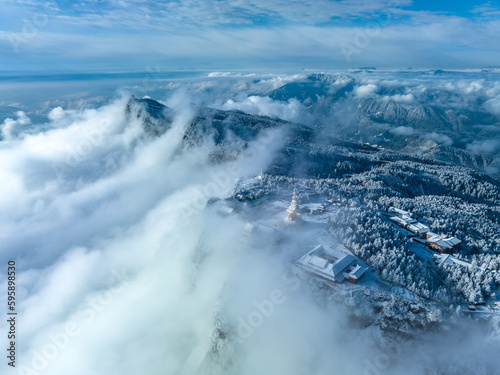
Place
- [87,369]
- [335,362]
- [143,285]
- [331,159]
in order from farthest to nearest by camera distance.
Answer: [331,159], [143,285], [87,369], [335,362]

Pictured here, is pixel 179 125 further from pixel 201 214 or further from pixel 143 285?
pixel 143 285

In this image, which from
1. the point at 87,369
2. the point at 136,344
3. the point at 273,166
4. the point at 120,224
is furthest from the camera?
the point at 273,166

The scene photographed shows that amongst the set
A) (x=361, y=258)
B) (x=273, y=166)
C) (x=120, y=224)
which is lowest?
(x=120, y=224)

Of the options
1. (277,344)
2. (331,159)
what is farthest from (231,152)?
(277,344)

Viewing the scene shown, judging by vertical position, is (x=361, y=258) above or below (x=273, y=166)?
above

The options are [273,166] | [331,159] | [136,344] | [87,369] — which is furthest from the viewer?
[331,159]

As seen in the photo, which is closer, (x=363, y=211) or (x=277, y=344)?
(x=277, y=344)

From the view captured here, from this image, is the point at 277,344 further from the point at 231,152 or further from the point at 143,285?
the point at 231,152

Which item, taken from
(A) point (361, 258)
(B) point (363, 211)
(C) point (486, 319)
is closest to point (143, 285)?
(A) point (361, 258)

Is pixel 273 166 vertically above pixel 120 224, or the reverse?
pixel 273 166
